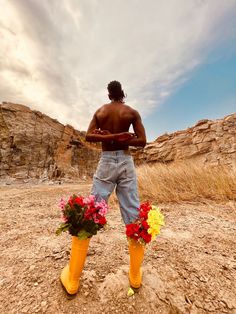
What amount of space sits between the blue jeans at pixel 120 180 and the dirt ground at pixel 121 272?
0.68 m

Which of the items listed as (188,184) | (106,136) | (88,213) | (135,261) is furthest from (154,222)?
(188,184)

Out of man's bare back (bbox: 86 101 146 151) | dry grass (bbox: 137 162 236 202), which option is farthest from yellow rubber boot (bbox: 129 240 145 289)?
dry grass (bbox: 137 162 236 202)

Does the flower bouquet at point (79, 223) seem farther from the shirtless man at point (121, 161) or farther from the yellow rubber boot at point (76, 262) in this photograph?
the shirtless man at point (121, 161)

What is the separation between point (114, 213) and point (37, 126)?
1855 cm

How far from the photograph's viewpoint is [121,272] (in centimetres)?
235

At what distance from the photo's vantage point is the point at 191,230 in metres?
3.68

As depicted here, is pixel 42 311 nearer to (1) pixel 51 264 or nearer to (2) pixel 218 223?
(1) pixel 51 264

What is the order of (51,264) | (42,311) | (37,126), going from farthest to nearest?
(37,126) → (51,264) → (42,311)

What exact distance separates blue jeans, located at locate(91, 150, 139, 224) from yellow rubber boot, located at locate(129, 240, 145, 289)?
0.71ft

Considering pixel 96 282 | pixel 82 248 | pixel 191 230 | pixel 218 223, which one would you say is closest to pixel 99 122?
pixel 82 248

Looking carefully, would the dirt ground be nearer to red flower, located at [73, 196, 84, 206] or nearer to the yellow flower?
the yellow flower

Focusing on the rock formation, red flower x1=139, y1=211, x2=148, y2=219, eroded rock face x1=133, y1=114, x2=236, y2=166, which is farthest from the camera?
the rock formation

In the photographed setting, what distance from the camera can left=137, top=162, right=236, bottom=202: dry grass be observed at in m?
5.79

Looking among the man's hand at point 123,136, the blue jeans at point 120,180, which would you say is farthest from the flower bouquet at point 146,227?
the man's hand at point 123,136
